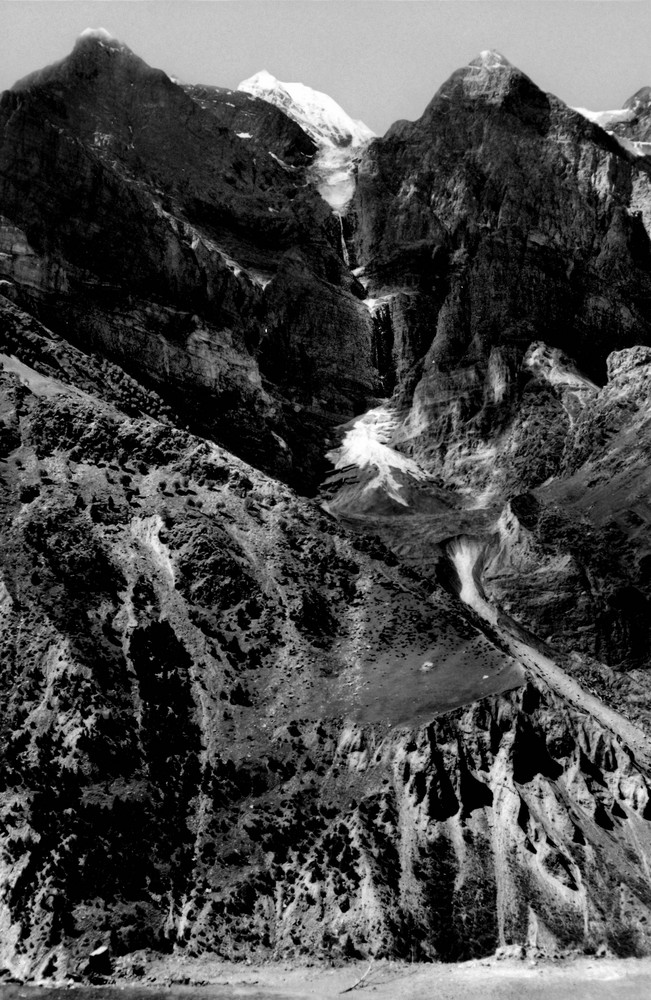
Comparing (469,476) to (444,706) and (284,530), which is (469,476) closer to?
(284,530)

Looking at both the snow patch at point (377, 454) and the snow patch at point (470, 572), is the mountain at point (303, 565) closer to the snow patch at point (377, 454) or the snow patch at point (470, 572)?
the snow patch at point (470, 572)

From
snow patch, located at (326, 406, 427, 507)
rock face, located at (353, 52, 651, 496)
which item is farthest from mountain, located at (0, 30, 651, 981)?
snow patch, located at (326, 406, 427, 507)

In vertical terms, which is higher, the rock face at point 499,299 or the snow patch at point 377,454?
the rock face at point 499,299

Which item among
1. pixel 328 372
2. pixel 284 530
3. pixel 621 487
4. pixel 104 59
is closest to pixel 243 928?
pixel 284 530

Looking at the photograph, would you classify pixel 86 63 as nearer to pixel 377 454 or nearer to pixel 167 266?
pixel 167 266

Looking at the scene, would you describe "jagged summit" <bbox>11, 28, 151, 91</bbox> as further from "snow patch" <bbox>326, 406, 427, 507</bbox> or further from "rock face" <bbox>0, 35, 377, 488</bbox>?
"snow patch" <bbox>326, 406, 427, 507</bbox>

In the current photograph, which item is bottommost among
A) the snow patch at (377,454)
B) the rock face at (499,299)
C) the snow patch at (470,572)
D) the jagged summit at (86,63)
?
the snow patch at (470,572)

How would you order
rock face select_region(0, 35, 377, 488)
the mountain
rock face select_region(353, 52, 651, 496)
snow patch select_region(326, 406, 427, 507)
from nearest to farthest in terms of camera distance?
A: the mountain → rock face select_region(0, 35, 377, 488) → snow patch select_region(326, 406, 427, 507) → rock face select_region(353, 52, 651, 496)

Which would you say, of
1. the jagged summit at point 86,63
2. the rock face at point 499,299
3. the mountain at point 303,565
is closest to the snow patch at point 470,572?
the mountain at point 303,565
